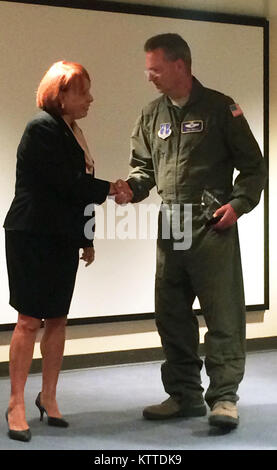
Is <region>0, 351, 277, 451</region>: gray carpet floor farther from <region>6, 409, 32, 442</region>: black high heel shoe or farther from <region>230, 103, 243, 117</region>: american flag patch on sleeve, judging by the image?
<region>230, 103, 243, 117</region>: american flag patch on sleeve

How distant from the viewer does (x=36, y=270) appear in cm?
304

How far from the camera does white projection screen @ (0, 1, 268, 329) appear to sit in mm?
4172

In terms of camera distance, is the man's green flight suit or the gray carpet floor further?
the man's green flight suit

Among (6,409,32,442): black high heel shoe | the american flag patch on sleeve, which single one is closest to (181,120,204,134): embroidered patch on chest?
the american flag patch on sleeve

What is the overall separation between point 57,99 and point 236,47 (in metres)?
2.03

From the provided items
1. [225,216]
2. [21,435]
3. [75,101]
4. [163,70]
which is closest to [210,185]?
[225,216]

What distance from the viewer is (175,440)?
306cm

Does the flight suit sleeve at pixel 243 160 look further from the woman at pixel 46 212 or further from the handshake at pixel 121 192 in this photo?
the woman at pixel 46 212

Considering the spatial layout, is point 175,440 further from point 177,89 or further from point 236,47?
point 236,47

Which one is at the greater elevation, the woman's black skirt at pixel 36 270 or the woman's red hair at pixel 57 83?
the woman's red hair at pixel 57 83

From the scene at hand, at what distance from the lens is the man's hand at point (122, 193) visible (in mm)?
3309

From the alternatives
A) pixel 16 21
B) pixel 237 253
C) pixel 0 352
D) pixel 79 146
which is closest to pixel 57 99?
pixel 79 146

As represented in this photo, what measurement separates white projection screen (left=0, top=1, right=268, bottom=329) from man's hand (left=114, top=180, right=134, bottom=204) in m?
1.05

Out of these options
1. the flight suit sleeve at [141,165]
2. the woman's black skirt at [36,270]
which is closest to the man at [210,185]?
the flight suit sleeve at [141,165]
